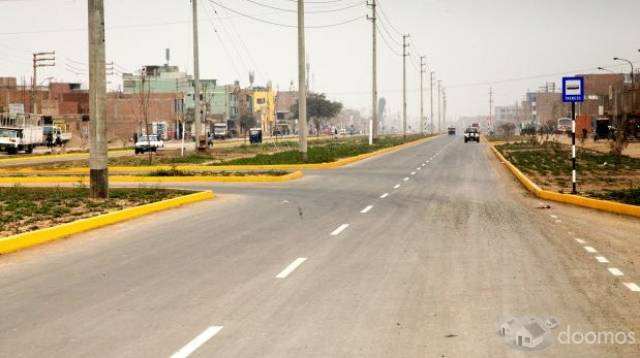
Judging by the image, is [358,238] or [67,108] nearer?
[358,238]

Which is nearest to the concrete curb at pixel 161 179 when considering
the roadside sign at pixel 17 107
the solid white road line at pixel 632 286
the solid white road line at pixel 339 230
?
the solid white road line at pixel 339 230

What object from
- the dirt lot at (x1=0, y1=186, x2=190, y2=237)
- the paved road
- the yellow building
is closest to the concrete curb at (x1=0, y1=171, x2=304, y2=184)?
the dirt lot at (x1=0, y1=186, x2=190, y2=237)

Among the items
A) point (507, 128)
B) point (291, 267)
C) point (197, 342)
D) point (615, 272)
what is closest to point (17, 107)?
point (507, 128)

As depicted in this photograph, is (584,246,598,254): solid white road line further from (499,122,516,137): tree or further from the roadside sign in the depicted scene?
(499,122,516,137): tree

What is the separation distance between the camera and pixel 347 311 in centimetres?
801

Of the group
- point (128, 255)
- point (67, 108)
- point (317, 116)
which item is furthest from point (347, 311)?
point (317, 116)

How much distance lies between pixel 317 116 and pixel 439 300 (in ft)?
574

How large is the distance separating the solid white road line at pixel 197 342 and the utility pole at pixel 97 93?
47.7 ft

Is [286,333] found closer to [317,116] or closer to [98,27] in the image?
[98,27]

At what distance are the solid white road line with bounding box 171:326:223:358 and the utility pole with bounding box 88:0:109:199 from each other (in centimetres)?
1453

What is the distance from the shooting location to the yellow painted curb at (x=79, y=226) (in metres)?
13.3

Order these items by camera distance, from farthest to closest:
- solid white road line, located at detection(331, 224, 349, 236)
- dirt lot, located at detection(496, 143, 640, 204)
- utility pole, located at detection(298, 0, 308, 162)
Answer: utility pole, located at detection(298, 0, 308, 162) < dirt lot, located at detection(496, 143, 640, 204) < solid white road line, located at detection(331, 224, 349, 236)

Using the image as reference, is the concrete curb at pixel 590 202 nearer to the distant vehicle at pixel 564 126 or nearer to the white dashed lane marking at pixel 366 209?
the white dashed lane marking at pixel 366 209

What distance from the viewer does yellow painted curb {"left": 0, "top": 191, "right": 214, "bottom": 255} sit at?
1329 cm
